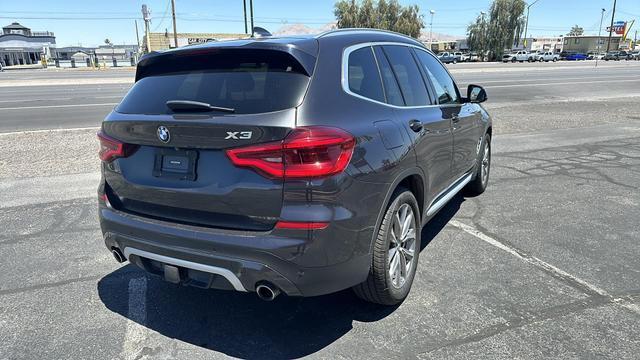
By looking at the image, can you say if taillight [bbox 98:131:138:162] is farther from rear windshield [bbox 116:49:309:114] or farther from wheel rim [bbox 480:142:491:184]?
wheel rim [bbox 480:142:491:184]

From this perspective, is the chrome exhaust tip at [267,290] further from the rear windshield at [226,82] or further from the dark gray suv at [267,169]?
the rear windshield at [226,82]

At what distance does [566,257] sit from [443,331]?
1.76 meters

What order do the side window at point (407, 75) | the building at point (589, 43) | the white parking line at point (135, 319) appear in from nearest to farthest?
the white parking line at point (135, 319) < the side window at point (407, 75) < the building at point (589, 43)

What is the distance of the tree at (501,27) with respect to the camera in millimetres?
80812

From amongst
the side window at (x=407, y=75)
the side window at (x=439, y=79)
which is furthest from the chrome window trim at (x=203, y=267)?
the side window at (x=439, y=79)

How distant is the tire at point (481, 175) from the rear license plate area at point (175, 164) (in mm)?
3866

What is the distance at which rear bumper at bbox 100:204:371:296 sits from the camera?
8.30 ft

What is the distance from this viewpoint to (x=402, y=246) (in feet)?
11.0

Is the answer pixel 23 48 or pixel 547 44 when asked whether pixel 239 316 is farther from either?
pixel 547 44

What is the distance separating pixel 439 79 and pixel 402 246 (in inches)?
74.7

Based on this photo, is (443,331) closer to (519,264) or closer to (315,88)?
(519,264)

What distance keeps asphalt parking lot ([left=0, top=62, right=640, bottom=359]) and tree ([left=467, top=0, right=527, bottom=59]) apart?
83.7m

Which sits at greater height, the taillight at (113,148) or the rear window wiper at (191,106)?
the rear window wiper at (191,106)

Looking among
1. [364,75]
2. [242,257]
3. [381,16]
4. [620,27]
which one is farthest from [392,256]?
[620,27]
